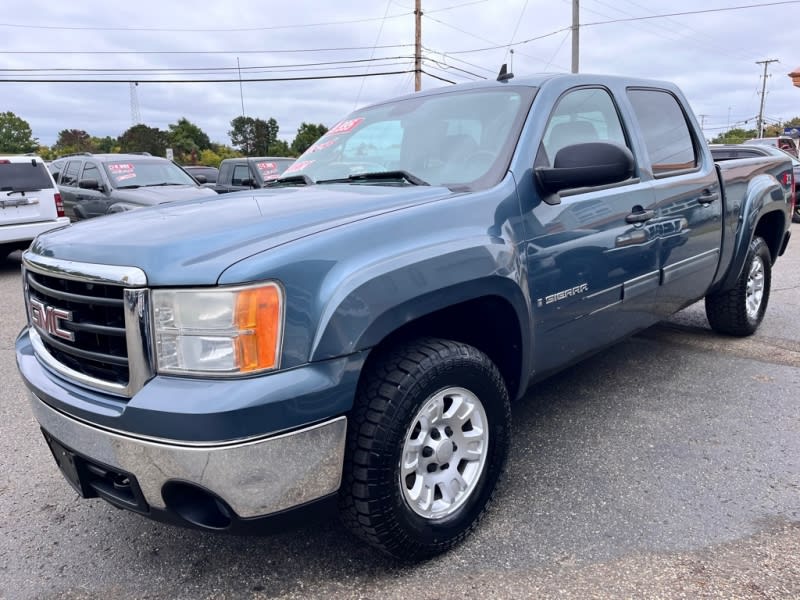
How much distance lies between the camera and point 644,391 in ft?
13.1

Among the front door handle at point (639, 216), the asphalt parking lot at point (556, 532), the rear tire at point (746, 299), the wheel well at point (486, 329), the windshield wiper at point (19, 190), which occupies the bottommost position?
the asphalt parking lot at point (556, 532)

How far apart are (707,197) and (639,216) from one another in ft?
3.16

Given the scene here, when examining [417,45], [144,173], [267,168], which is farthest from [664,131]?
[417,45]

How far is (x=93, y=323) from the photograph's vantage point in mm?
2062

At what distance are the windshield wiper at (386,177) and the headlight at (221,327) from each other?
3.71 ft

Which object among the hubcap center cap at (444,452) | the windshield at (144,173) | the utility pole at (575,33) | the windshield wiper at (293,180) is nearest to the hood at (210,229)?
the windshield wiper at (293,180)

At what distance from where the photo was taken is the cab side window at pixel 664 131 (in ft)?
11.9

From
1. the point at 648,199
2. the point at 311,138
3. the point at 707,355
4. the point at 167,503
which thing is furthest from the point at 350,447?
the point at 311,138

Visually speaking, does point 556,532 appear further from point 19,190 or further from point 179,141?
point 179,141

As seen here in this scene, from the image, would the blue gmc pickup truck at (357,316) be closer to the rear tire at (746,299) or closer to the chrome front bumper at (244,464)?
the chrome front bumper at (244,464)

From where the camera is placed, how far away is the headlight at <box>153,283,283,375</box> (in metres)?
1.85

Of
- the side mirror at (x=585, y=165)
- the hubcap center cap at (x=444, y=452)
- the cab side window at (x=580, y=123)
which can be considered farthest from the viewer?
the cab side window at (x=580, y=123)

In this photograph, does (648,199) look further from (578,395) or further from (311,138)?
(311,138)

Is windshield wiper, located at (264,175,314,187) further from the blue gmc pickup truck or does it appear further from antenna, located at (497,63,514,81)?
antenna, located at (497,63,514,81)
